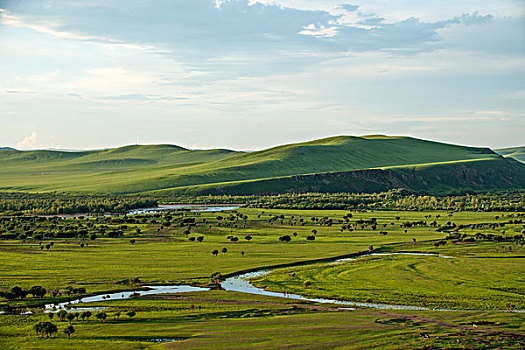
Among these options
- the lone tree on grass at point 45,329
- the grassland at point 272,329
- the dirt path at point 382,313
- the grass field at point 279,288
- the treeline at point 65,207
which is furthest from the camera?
the treeline at point 65,207

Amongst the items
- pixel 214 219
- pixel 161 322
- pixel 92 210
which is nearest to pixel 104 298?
pixel 161 322

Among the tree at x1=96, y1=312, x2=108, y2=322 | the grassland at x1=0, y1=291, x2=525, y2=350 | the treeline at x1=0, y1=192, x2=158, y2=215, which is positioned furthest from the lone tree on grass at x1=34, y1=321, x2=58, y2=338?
the treeline at x1=0, y1=192, x2=158, y2=215

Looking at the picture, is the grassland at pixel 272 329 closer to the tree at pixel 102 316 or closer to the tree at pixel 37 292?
the tree at pixel 102 316

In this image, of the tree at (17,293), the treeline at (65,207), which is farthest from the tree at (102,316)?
the treeline at (65,207)

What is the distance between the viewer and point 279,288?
196ft

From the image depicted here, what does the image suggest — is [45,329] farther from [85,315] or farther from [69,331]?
[85,315]

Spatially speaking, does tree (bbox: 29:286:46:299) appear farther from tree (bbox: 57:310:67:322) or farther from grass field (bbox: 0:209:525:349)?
tree (bbox: 57:310:67:322)

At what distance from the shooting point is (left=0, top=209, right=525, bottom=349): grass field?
4144 centimetres

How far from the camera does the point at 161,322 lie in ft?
150

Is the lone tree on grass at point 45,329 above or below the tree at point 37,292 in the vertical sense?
below

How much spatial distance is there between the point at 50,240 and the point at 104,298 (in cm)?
4935

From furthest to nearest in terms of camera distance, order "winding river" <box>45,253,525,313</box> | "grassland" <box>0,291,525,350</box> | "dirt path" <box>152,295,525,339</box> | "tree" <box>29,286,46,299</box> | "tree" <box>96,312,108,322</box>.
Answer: "tree" <box>29,286,46,299</box> → "winding river" <box>45,253,525,313</box> → "tree" <box>96,312,108,322</box> → "dirt path" <box>152,295,525,339</box> → "grassland" <box>0,291,525,350</box>

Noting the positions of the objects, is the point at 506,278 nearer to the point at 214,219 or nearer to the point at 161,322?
the point at 161,322

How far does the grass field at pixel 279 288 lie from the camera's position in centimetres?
4144
